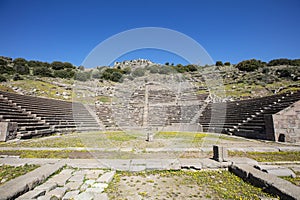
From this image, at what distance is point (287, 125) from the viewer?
973 cm

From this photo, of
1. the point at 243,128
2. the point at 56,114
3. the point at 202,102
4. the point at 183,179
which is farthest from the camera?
the point at 202,102

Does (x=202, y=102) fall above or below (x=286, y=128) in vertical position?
above

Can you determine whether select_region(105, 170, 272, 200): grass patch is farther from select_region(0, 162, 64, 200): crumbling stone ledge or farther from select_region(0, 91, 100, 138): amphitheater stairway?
select_region(0, 91, 100, 138): amphitheater stairway

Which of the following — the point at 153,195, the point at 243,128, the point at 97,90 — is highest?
the point at 97,90

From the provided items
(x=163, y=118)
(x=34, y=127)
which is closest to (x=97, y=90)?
(x=163, y=118)

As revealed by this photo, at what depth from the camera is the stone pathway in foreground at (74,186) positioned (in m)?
3.20

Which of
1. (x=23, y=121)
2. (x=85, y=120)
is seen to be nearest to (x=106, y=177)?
(x=23, y=121)

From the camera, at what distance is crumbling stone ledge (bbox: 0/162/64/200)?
2.85 metres

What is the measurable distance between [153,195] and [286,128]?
32.3 ft

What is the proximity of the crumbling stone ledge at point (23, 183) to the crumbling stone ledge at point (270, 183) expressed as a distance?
4542 mm

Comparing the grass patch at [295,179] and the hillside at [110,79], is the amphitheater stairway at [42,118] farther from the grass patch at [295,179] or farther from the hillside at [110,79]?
the grass patch at [295,179]

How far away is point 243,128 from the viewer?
12484mm

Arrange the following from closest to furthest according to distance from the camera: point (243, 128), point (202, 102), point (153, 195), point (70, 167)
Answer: point (153, 195) < point (70, 167) < point (243, 128) < point (202, 102)

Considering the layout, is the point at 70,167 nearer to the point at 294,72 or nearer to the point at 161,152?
the point at 161,152
